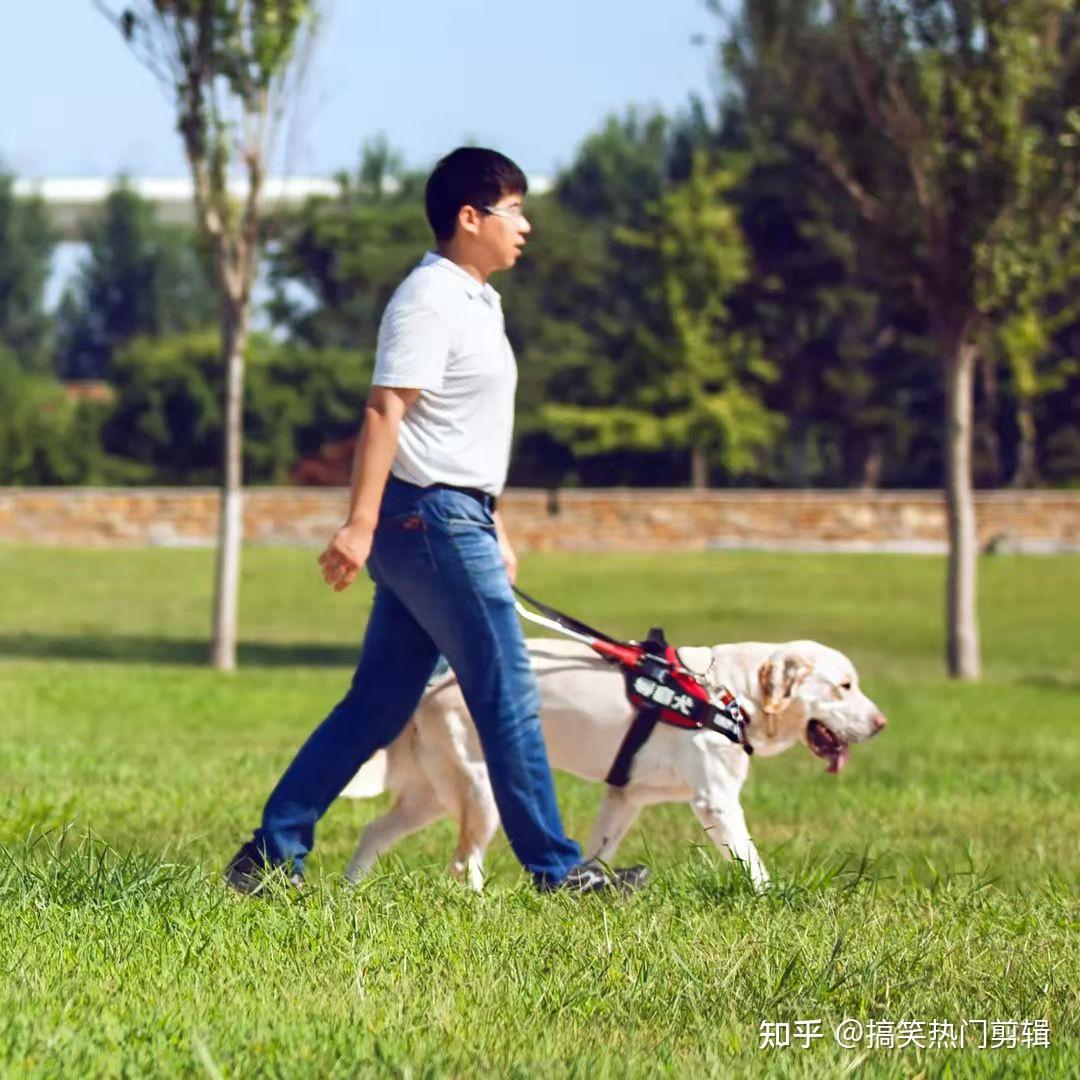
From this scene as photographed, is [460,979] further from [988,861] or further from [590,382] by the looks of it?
[590,382]

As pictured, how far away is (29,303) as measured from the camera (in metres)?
84.2

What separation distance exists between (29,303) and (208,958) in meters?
82.4

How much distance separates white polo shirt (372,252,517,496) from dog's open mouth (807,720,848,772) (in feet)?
3.92

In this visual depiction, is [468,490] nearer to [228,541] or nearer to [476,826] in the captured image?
[476,826]

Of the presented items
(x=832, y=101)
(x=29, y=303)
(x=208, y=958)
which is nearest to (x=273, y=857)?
(x=208, y=958)

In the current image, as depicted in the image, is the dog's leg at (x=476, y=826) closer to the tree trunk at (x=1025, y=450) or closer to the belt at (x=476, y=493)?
the belt at (x=476, y=493)

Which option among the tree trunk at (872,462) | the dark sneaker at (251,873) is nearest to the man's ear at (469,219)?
the dark sneaker at (251,873)

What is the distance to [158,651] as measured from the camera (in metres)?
25.0

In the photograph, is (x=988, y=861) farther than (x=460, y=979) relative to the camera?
Yes

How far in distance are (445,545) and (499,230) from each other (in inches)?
36.8

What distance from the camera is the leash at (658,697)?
20.8 ft

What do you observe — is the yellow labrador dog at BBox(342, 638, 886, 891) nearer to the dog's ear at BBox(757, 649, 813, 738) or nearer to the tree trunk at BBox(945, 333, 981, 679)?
the dog's ear at BBox(757, 649, 813, 738)

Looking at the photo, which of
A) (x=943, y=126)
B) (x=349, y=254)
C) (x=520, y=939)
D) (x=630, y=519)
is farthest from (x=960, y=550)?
(x=349, y=254)
